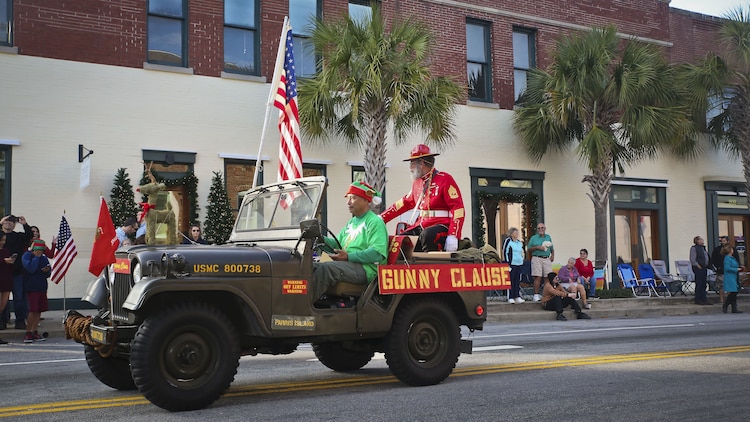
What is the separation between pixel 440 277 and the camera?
8.03 meters

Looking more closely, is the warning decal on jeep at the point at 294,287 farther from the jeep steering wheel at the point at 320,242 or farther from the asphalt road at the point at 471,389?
the asphalt road at the point at 471,389

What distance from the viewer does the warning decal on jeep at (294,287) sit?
697 centimetres

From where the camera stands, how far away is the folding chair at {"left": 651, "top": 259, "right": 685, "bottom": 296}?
23.6m

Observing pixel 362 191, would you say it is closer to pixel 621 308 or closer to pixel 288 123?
pixel 288 123

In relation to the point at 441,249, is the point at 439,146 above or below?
above

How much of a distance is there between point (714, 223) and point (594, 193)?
6.83 m

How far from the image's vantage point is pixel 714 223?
26.9 metres

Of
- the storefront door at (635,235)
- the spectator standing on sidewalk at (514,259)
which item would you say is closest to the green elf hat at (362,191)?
the spectator standing on sidewalk at (514,259)

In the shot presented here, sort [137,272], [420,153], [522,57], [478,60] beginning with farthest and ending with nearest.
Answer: [522,57], [478,60], [420,153], [137,272]

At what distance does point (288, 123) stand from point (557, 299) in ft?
23.9

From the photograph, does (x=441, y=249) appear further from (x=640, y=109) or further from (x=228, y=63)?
(x=640, y=109)

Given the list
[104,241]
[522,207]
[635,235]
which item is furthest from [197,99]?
[635,235]

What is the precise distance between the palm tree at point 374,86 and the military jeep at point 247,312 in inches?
372

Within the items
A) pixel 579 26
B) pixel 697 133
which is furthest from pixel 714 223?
pixel 579 26
